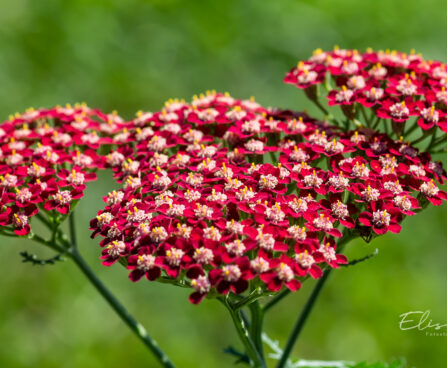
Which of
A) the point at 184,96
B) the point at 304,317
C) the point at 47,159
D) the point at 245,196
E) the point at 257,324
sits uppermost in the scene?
the point at 184,96

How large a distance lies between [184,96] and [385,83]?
17.2ft

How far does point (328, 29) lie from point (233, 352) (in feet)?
23.0

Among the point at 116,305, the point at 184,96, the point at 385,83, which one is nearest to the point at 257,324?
the point at 116,305

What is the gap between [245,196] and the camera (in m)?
3.64

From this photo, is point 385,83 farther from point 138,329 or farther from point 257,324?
point 138,329

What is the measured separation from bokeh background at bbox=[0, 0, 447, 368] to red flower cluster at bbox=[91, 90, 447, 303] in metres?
3.61

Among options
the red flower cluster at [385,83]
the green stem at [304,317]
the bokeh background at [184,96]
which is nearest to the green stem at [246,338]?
the green stem at [304,317]

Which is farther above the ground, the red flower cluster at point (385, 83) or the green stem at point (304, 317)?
the red flower cluster at point (385, 83)

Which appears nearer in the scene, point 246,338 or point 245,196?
point 245,196

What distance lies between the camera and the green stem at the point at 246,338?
366 centimetres

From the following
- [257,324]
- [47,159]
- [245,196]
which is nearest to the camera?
[245,196]

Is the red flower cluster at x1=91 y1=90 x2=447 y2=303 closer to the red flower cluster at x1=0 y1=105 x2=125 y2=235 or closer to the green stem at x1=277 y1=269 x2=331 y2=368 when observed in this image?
the red flower cluster at x1=0 y1=105 x2=125 y2=235

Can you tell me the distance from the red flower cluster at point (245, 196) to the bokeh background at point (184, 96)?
3.61 meters

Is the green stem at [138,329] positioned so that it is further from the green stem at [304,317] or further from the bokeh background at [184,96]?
the bokeh background at [184,96]
